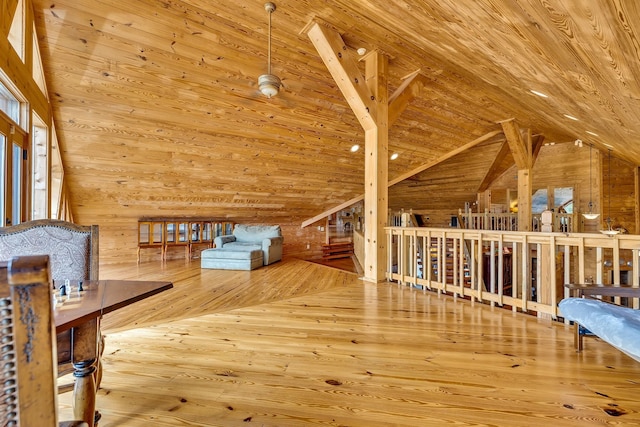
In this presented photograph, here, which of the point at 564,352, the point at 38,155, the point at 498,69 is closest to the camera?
the point at 564,352

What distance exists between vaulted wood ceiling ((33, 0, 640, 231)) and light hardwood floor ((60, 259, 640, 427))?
178cm

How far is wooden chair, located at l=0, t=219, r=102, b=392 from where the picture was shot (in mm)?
1576

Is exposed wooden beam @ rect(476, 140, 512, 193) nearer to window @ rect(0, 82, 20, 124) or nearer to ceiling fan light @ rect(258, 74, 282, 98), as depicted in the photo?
ceiling fan light @ rect(258, 74, 282, 98)

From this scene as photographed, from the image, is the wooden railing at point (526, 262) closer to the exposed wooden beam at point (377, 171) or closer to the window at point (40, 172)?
the exposed wooden beam at point (377, 171)

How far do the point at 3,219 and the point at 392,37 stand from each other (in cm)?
440

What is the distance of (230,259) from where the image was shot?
5.62m

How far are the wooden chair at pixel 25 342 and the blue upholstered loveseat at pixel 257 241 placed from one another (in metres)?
5.42

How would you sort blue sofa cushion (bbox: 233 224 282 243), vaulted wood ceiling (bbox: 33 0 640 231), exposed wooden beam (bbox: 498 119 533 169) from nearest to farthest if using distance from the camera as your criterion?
1. vaulted wood ceiling (bbox: 33 0 640 231)
2. blue sofa cushion (bbox: 233 224 282 243)
3. exposed wooden beam (bbox: 498 119 533 169)

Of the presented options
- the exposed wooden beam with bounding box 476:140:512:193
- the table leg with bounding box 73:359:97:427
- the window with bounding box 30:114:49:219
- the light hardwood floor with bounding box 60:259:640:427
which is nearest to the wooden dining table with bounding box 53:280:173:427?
the table leg with bounding box 73:359:97:427

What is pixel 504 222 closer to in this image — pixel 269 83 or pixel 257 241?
pixel 257 241

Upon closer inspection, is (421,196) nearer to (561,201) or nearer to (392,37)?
(561,201)

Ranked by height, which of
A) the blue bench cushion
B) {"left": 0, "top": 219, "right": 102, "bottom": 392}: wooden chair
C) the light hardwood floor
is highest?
{"left": 0, "top": 219, "right": 102, "bottom": 392}: wooden chair

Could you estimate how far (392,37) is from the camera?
12.5 ft

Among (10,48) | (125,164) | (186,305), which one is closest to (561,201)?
(186,305)
